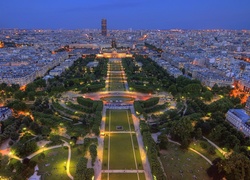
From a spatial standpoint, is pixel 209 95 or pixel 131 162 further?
pixel 209 95

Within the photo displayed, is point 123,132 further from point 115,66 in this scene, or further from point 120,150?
point 115,66

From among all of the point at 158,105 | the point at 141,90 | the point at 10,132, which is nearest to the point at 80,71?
the point at 141,90

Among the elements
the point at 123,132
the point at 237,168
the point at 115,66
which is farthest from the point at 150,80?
the point at 237,168

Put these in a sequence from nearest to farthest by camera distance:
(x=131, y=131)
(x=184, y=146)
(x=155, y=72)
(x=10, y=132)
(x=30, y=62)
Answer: (x=184, y=146) < (x=10, y=132) < (x=131, y=131) < (x=155, y=72) < (x=30, y=62)

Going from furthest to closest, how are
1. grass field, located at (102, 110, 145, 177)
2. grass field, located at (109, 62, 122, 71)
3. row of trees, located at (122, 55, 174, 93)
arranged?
grass field, located at (109, 62, 122, 71) → row of trees, located at (122, 55, 174, 93) → grass field, located at (102, 110, 145, 177)

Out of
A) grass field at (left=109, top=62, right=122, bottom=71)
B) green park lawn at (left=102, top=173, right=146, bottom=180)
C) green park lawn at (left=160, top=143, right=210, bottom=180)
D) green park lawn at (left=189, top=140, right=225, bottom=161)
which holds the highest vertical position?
green park lawn at (left=102, top=173, right=146, bottom=180)

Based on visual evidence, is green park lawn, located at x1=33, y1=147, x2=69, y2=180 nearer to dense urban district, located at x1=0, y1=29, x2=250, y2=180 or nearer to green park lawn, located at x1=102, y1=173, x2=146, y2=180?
dense urban district, located at x1=0, y1=29, x2=250, y2=180

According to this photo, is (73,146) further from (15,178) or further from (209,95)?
(209,95)

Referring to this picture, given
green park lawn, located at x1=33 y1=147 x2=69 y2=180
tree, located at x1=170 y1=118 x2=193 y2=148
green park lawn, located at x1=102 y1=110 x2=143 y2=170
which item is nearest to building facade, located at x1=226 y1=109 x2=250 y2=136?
tree, located at x1=170 y1=118 x2=193 y2=148
